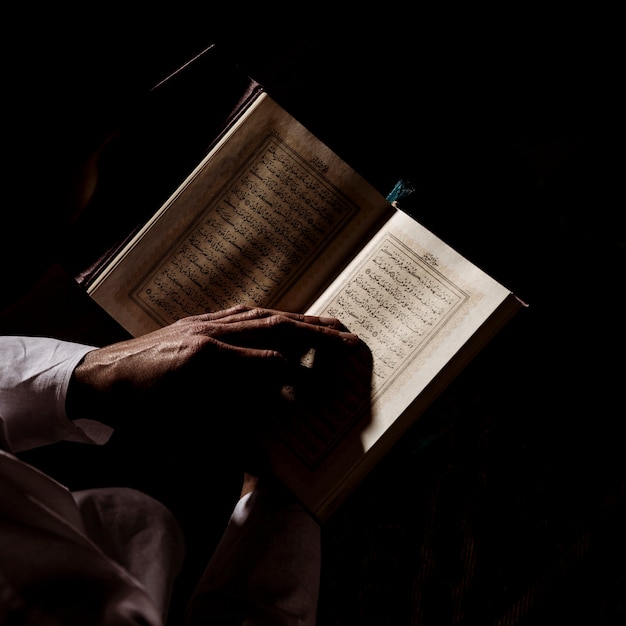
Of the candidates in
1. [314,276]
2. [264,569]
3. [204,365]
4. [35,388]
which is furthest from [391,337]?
[35,388]

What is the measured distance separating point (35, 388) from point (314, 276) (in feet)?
1.61

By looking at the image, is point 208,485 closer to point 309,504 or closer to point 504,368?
point 309,504

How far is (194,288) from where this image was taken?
808mm

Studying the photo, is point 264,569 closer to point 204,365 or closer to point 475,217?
point 204,365

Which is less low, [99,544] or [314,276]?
A: [314,276]

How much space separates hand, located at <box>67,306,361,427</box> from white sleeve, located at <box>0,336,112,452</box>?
23 millimetres

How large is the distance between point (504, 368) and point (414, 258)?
56cm

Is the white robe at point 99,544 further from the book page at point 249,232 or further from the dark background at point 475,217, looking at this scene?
the dark background at point 475,217

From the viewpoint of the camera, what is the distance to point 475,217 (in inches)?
41.8

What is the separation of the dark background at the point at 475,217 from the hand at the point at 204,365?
13.2 inches

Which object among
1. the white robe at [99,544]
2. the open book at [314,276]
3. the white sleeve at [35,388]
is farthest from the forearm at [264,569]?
the white sleeve at [35,388]

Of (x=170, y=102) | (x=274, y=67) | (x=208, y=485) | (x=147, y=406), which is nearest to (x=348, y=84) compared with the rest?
(x=274, y=67)

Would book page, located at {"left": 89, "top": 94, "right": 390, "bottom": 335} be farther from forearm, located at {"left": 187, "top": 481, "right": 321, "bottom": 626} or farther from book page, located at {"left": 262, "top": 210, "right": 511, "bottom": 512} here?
forearm, located at {"left": 187, "top": 481, "right": 321, "bottom": 626}

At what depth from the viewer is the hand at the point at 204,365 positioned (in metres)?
0.69
